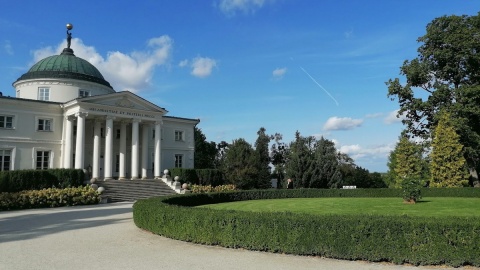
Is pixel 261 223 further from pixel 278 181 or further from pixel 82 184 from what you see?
pixel 278 181

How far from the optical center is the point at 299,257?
8.91m

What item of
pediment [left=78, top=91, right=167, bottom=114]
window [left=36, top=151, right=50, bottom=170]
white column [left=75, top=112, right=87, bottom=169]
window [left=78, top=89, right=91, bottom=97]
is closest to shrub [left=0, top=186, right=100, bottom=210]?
white column [left=75, top=112, right=87, bottom=169]

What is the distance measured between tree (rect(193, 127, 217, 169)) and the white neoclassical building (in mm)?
24285

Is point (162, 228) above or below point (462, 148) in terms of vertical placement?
below

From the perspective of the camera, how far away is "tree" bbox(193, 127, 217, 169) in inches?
2699

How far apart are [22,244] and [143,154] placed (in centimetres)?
2846

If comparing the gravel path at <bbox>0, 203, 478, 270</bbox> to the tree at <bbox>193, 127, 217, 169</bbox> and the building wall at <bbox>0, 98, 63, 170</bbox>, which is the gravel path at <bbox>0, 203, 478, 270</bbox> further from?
the tree at <bbox>193, 127, 217, 169</bbox>

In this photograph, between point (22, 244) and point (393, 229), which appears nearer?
point (393, 229)

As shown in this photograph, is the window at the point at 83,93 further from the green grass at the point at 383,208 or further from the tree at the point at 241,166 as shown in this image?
the green grass at the point at 383,208

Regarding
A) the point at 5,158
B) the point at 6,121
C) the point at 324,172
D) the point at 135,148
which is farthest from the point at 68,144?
the point at 324,172

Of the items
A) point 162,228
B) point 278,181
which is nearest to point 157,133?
point 278,181

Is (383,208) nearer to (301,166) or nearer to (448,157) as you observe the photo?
(448,157)

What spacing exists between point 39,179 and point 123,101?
11.4m

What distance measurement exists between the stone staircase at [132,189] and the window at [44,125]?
7805 millimetres
